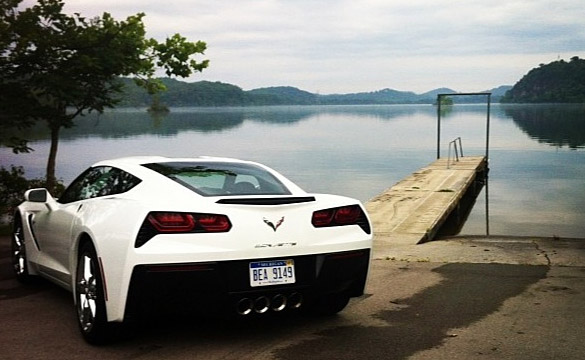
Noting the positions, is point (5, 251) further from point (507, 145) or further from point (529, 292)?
point (507, 145)

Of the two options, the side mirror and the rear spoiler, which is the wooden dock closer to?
the side mirror

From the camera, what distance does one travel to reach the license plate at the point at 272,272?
5266mm

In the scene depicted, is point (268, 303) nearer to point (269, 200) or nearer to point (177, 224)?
point (269, 200)

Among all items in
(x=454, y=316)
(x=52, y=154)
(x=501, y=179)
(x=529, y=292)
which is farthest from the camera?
(x=501, y=179)

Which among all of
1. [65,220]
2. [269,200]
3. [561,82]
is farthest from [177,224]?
[561,82]

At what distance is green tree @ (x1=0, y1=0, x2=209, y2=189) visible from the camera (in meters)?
17.7

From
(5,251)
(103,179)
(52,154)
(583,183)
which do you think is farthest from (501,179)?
(103,179)

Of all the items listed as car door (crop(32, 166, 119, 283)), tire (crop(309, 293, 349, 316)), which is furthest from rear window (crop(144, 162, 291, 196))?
tire (crop(309, 293, 349, 316))

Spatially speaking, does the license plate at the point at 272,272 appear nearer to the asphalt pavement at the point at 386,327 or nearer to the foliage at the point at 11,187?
the asphalt pavement at the point at 386,327

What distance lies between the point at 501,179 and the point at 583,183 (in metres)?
5.59

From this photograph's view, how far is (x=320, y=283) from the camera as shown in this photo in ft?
18.1

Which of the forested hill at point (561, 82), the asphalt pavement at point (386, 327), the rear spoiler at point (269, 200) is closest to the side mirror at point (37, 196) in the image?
the asphalt pavement at point (386, 327)

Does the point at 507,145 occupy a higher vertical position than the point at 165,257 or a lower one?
lower

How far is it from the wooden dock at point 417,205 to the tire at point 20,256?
5833 mm
